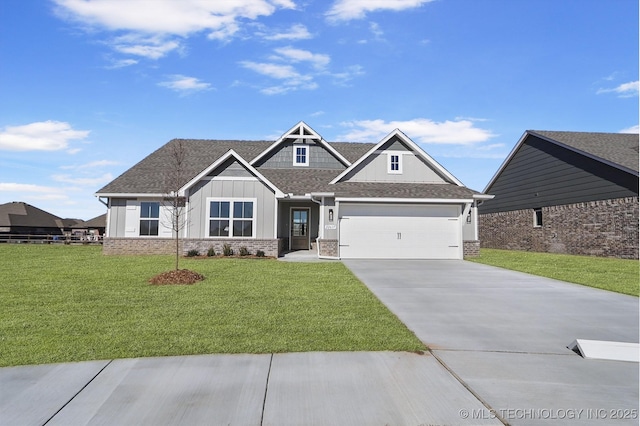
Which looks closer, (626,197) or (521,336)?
(521,336)

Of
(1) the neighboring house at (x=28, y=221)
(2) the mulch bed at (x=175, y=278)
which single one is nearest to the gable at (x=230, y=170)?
(2) the mulch bed at (x=175, y=278)

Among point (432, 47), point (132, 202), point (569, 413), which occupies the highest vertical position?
point (432, 47)

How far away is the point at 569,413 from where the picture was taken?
3.34 metres

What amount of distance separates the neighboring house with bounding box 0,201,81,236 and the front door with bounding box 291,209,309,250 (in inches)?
1185

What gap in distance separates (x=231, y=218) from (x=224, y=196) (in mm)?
1088

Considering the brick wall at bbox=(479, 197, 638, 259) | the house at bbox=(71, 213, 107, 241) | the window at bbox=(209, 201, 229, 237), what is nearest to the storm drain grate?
the window at bbox=(209, 201, 229, 237)

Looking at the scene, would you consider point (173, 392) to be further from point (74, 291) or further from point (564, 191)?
point (564, 191)

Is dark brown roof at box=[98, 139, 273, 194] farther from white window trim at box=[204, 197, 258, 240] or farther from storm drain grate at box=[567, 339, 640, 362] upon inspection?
storm drain grate at box=[567, 339, 640, 362]

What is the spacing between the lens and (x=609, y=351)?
15.6 feet

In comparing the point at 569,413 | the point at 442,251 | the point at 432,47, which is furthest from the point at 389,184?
the point at 569,413

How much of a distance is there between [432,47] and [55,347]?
1312 cm

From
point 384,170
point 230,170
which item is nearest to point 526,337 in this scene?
point 384,170

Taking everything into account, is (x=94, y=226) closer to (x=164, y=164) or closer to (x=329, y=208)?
(x=164, y=164)

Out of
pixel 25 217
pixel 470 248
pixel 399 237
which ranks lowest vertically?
pixel 470 248
